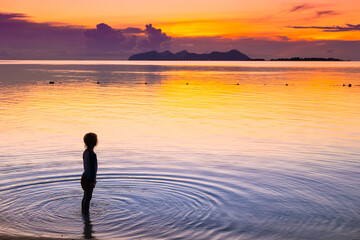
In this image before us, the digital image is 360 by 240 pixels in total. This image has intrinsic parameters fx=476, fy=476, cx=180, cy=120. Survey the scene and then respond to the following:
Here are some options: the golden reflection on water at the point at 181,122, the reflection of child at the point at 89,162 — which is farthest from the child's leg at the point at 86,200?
the golden reflection on water at the point at 181,122

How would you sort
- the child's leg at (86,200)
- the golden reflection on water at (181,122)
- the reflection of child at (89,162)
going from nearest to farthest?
the reflection of child at (89,162), the child's leg at (86,200), the golden reflection on water at (181,122)

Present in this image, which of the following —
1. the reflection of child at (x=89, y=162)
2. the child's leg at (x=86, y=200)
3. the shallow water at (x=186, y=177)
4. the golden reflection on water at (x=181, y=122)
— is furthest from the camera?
the golden reflection on water at (x=181, y=122)

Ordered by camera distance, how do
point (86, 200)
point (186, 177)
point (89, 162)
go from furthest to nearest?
1. point (186, 177)
2. point (86, 200)
3. point (89, 162)

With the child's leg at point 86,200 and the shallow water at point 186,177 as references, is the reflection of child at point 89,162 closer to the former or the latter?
the child's leg at point 86,200

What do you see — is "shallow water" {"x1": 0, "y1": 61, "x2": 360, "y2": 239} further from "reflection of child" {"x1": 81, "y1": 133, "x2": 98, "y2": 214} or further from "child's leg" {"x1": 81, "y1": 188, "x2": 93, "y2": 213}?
"reflection of child" {"x1": 81, "y1": 133, "x2": 98, "y2": 214}

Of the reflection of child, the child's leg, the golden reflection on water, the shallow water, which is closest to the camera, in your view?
the reflection of child

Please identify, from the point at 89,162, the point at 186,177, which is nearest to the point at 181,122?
the point at 186,177

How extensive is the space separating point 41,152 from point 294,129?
14.6 m

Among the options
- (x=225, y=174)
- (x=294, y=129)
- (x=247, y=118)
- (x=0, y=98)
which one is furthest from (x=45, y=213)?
(x=0, y=98)

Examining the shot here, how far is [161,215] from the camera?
12.6 meters

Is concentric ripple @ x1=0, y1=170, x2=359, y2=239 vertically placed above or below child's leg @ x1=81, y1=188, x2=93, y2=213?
below

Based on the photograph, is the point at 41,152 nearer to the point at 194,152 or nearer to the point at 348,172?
the point at 194,152

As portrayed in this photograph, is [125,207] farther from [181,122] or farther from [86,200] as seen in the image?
[181,122]

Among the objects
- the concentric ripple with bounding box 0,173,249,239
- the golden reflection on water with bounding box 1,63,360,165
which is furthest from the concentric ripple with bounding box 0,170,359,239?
the golden reflection on water with bounding box 1,63,360,165
